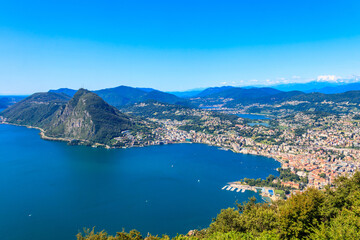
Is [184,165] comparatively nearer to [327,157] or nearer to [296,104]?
[327,157]

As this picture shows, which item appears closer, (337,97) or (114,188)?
(114,188)

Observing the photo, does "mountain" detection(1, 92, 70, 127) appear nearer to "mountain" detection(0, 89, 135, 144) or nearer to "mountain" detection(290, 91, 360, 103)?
"mountain" detection(0, 89, 135, 144)

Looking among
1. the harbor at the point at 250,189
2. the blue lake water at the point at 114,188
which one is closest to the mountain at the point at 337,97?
the blue lake water at the point at 114,188

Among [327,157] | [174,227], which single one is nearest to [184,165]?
[174,227]

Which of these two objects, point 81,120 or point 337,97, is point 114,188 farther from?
point 337,97

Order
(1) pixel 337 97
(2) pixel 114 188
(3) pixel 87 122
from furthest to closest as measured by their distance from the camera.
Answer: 1. (1) pixel 337 97
2. (3) pixel 87 122
3. (2) pixel 114 188

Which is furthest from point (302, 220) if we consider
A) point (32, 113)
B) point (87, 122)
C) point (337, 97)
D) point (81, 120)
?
point (337, 97)
